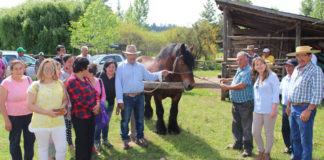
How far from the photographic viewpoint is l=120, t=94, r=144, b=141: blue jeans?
452 centimetres

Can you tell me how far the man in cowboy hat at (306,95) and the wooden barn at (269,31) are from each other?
554 cm

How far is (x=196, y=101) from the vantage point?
9.38 m

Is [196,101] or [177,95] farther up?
[177,95]

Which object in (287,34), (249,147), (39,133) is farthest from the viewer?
(287,34)

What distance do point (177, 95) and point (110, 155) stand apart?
6.80ft

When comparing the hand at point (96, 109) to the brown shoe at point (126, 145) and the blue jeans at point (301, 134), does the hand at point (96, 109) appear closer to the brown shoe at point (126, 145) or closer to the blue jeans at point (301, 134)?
the brown shoe at point (126, 145)

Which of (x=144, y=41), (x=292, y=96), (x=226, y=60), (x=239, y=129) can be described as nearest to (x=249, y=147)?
(x=239, y=129)

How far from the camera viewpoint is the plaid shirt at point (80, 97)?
3158mm

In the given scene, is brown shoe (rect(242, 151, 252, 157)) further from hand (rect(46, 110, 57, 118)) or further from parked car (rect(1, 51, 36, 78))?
parked car (rect(1, 51, 36, 78))

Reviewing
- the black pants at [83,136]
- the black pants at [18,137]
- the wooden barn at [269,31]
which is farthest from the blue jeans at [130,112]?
the wooden barn at [269,31]

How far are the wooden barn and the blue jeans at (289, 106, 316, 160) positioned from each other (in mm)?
5491

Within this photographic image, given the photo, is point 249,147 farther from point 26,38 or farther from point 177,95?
point 26,38

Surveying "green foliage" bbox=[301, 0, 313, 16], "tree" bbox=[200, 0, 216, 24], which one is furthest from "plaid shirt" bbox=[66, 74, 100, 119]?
"green foliage" bbox=[301, 0, 313, 16]

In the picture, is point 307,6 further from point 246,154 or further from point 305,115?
point 305,115
